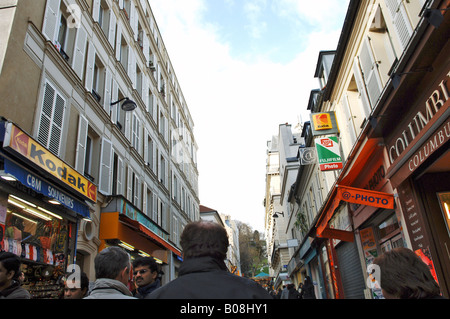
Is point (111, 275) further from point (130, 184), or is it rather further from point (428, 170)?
point (130, 184)

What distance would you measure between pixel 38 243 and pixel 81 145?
329 centimetres

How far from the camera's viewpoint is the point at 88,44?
431 inches

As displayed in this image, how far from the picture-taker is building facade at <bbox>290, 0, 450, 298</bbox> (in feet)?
16.2

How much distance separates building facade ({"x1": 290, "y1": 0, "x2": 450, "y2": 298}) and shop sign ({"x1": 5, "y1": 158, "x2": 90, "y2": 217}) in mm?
6447

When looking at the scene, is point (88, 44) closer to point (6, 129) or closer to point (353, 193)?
point (6, 129)

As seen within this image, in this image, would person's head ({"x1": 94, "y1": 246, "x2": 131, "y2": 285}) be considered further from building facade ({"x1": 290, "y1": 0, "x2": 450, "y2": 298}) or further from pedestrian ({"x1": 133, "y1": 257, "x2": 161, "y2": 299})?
building facade ({"x1": 290, "y1": 0, "x2": 450, "y2": 298})

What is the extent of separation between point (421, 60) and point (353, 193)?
11.0ft

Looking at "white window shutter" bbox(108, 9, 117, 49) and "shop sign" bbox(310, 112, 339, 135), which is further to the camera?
"white window shutter" bbox(108, 9, 117, 49)

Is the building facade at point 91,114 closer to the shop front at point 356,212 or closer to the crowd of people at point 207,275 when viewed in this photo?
the crowd of people at point 207,275

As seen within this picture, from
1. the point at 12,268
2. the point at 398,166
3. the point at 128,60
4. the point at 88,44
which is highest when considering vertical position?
the point at 128,60

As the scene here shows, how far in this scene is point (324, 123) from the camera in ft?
36.5

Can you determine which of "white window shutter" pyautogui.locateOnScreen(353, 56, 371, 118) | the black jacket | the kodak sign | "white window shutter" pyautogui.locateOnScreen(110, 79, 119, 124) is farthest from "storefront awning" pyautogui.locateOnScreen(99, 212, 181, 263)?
the black jacket

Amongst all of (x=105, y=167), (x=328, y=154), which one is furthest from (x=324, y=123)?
(x=105, y=167)
